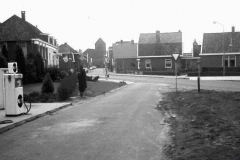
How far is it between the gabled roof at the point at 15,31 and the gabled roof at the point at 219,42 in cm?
3122

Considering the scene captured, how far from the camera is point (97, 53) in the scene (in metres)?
159

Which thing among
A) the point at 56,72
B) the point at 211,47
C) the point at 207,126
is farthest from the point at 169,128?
the point at 211,47

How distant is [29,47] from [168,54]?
36045 mm

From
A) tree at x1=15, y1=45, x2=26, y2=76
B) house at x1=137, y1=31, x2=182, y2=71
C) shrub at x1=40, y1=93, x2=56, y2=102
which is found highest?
house at x1=137, y1=31, x2=182, y2=71

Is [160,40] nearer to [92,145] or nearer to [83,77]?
[83,77]

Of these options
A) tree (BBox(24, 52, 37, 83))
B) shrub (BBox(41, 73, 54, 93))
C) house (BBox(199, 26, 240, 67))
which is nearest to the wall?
house (BBox(199, 26, 240, 67))

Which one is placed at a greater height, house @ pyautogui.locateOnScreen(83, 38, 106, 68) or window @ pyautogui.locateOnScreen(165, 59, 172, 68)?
house @ pyautogui.locateOnScreen(83, 38, 106, 68)

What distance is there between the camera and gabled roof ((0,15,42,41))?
1726 inches

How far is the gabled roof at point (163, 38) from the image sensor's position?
7219 cm

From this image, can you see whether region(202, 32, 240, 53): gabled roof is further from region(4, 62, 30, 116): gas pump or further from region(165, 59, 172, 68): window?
region(4, 62, 30, 116): gas pump

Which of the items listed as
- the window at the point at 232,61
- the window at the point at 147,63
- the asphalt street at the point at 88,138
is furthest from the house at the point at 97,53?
the asphalt street at the point at 88,138

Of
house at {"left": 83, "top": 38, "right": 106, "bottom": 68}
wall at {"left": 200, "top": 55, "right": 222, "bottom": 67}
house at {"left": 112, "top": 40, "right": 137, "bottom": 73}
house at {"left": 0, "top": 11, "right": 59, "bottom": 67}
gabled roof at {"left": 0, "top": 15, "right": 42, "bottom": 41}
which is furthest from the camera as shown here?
house at {"left": 83, "top": 38, "right": 106, "bottom": 68}

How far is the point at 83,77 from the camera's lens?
2131cm

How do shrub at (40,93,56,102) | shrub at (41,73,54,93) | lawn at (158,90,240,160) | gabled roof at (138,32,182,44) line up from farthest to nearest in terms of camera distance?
gabled roof at (138,32,182,44), shrub at (41,73,54,93), shrub at (40,93,56,102), lawn at (158,90,240,160)
